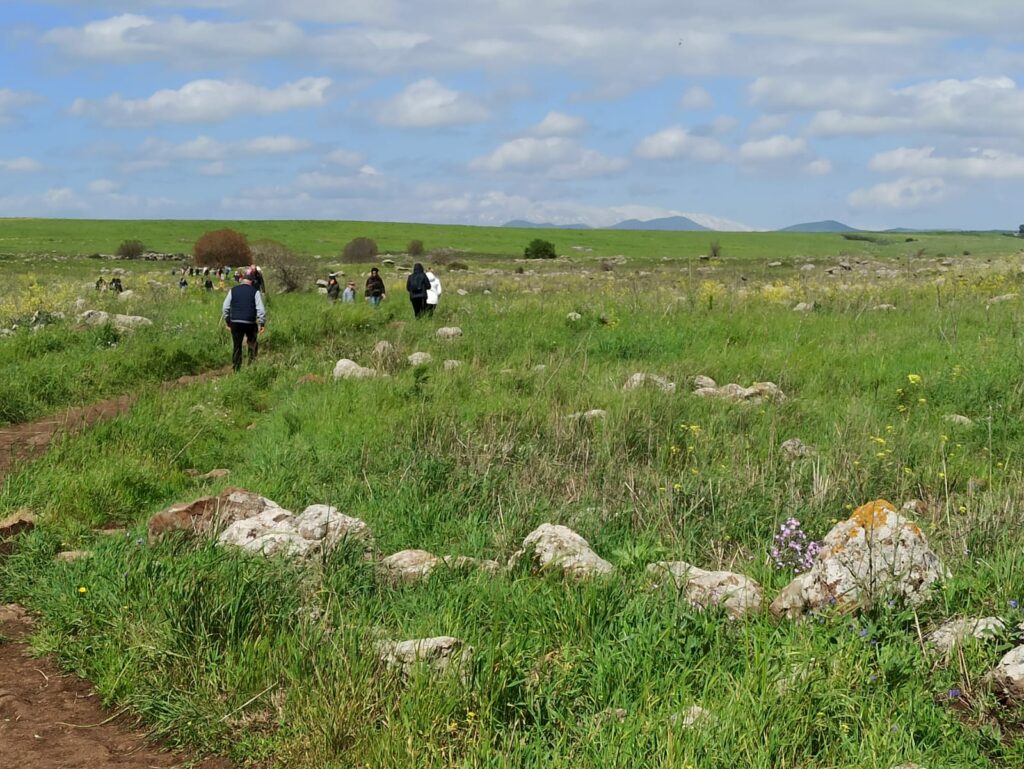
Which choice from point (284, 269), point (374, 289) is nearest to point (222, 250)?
point (284, 269)

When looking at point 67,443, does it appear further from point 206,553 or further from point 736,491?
point 736,491

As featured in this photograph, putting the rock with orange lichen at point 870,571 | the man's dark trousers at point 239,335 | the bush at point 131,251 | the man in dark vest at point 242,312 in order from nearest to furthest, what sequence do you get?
the rock with orange lichen at point 870,571 < the man in dark vest at point 242,312 < the man's dark trousers at point 239,335 < the bush at point 131,251

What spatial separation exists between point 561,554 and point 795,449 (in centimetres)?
383

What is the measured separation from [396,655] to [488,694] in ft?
1.61

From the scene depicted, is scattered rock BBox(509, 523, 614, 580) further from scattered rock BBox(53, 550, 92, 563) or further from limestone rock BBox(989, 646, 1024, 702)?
scattered rock BBox(53, 550, 92, 563)

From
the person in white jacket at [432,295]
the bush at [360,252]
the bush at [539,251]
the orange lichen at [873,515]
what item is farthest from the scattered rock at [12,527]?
the bush at [539,251]

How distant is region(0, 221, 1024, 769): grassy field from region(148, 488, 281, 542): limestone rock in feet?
0.62

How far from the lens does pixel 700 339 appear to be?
1508cm

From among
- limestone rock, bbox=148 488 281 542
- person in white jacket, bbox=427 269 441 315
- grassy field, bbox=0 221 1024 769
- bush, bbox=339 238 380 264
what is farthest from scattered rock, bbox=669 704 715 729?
bush, bbox=339 238 380 264

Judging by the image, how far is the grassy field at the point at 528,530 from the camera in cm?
387

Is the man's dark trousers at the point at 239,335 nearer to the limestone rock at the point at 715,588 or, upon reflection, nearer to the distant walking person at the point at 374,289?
the distant walking person at the point at 374,289

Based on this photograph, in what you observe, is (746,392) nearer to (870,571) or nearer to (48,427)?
(870,571)

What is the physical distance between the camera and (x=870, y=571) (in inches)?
187

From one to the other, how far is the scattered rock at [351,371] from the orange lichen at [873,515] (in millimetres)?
7968
